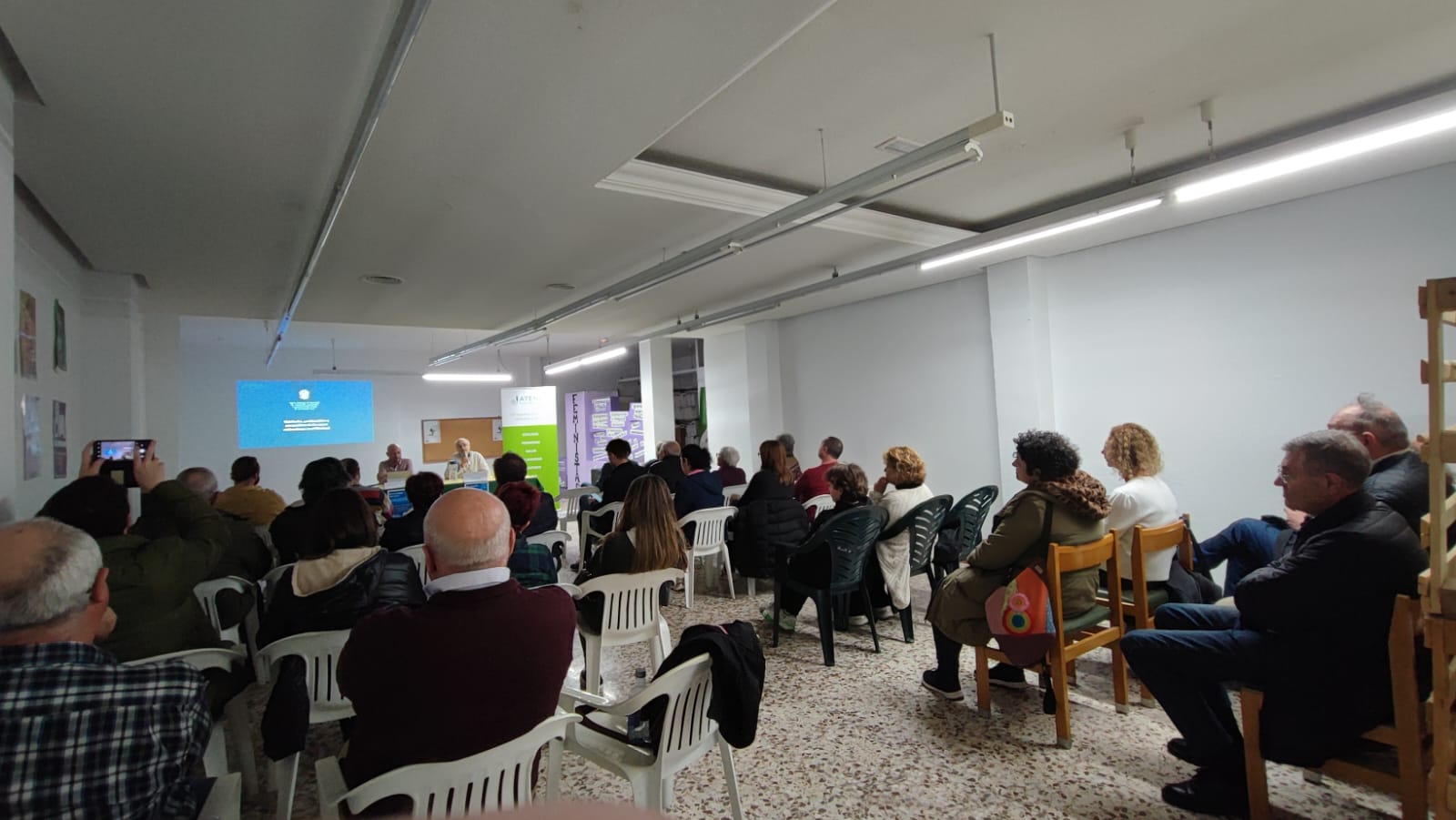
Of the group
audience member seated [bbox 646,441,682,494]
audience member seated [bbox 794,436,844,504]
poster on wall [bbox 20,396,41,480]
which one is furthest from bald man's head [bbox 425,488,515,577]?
audience member seated [bbox 794,436,844,504]

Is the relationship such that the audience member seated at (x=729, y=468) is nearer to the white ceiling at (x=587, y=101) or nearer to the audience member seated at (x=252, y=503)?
the white ceiling at (x=587, y=101)

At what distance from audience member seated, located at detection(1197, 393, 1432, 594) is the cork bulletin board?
1021 centimetres

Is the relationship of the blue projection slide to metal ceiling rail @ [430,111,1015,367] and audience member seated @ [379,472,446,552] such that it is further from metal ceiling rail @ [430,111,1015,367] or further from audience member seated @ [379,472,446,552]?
audience member seated @ [379,472,446,552]

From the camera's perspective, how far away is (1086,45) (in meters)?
2.66

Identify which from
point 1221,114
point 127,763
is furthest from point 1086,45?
point 127,763

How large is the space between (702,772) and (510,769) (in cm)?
126

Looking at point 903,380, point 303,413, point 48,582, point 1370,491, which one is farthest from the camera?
point 303,413

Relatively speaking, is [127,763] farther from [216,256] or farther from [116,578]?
[216,256]

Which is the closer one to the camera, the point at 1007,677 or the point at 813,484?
the point at 1007,677

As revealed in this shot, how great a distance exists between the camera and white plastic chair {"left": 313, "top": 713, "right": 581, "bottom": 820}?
4.27 feet

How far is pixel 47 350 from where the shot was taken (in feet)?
11.8

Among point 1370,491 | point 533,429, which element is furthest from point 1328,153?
point 533,429

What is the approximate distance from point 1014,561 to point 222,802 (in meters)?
2.64

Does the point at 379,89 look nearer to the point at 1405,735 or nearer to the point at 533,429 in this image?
the point at 1405,735
